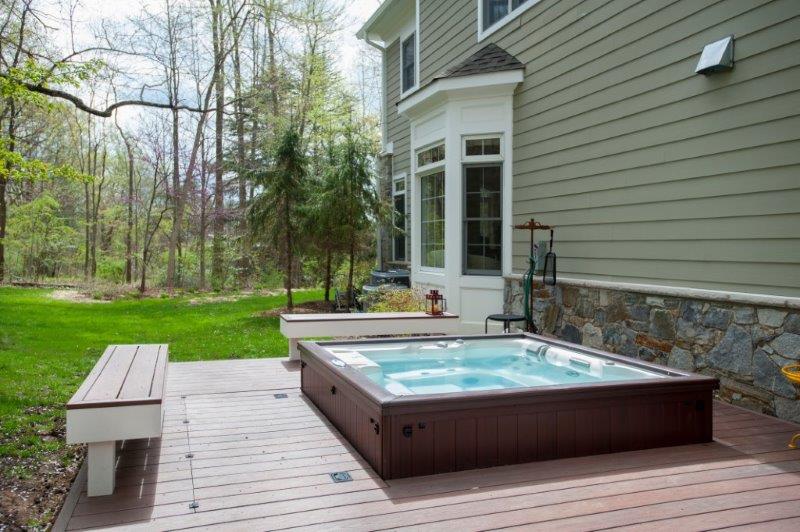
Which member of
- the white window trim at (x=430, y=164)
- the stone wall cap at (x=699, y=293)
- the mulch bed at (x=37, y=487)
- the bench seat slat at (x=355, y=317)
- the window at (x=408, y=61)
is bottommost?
A: the mulch bed at (x=37, y=487)

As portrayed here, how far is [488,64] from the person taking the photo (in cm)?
707

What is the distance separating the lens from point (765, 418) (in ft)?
13.0

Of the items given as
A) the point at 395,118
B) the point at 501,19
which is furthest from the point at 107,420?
the point at 395,118

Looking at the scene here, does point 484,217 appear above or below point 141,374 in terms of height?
above

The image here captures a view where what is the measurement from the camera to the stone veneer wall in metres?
3.91

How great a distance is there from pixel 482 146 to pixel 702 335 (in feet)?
11.6

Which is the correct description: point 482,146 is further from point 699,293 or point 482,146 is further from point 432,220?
point 699,293

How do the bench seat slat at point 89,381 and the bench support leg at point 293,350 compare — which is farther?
the bench support leg at point 293,350

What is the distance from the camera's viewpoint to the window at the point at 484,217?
7.18 metres

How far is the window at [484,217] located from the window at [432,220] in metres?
0.55

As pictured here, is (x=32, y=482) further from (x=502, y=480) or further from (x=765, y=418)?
(x=765, y=418)

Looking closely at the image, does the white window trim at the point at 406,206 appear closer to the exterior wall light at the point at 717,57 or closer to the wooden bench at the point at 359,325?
the wooden bench at the point at 359,325

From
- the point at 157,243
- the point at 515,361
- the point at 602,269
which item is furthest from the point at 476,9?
the point at 157,243

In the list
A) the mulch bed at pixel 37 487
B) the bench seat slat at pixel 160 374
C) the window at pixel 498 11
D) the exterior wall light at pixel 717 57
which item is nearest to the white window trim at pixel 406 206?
the window at pixel 498 11
